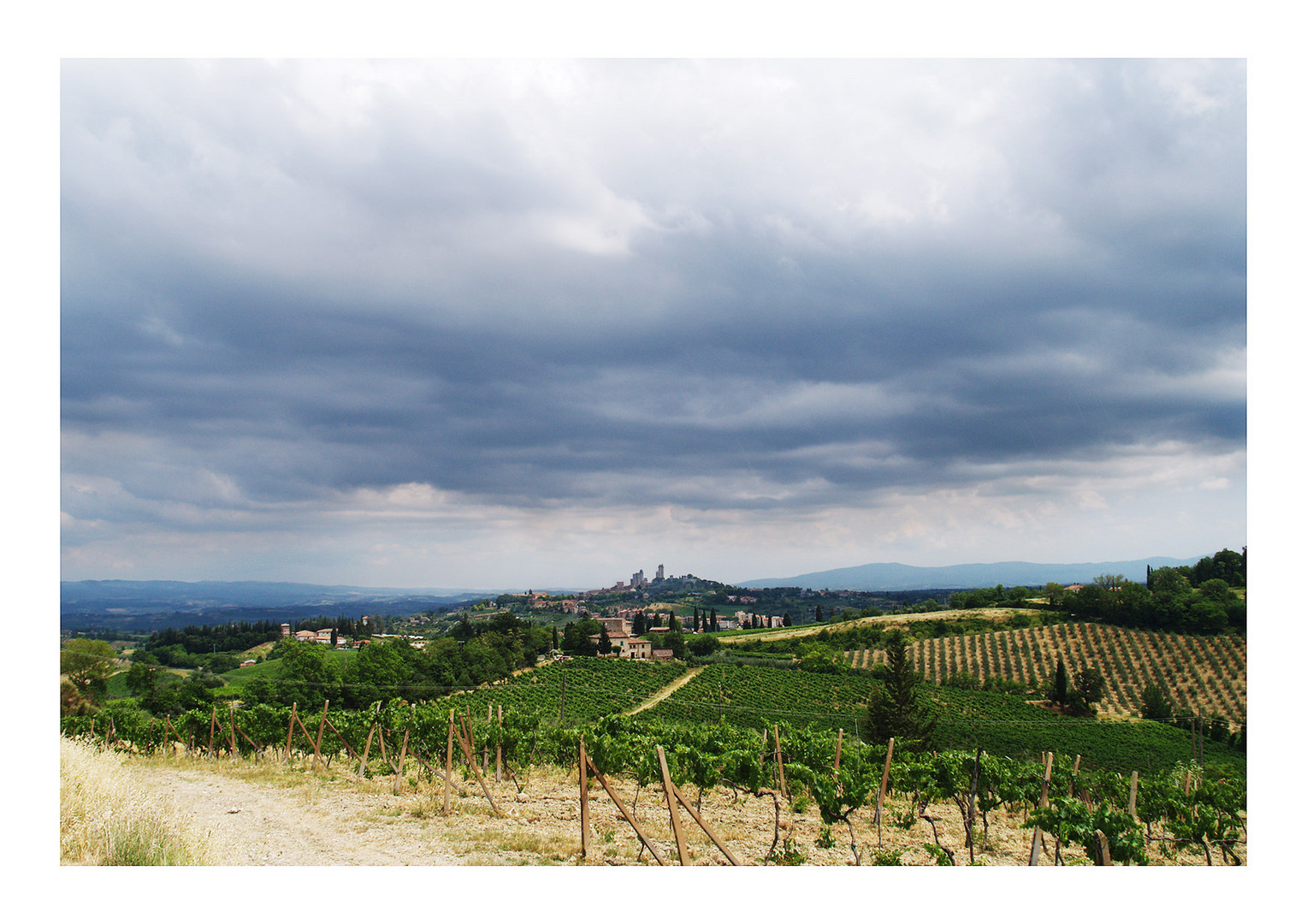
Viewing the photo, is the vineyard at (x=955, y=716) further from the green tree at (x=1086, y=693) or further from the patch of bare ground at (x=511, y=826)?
the patch of bare ground at (x=511, y=826)

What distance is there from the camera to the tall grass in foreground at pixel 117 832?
271 inches

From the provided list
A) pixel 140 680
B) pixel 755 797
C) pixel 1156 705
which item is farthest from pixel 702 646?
pixel 755 797

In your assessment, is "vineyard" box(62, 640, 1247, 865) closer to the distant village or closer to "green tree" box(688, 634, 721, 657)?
the distant village

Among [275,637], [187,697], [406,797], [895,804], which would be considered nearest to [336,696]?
[187,697]

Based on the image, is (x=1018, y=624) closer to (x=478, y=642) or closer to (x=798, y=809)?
(x=478, y=642)

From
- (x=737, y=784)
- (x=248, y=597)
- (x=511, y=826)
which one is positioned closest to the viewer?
(x=511, y=826)

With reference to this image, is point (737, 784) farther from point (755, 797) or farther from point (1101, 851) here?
point (1101, 851)

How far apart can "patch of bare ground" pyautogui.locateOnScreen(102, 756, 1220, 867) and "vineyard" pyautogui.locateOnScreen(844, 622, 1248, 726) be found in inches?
2611

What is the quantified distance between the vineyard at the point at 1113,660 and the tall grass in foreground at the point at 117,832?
7401cm

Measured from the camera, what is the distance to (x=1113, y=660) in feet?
244

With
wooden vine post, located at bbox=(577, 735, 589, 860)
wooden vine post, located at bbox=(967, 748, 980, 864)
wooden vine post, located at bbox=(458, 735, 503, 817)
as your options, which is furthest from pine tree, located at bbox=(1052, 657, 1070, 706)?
wooden vine post, located at bbox=(577, 735, 589, 860)

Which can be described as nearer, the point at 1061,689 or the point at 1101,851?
the point at 1101,851

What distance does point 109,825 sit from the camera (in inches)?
277

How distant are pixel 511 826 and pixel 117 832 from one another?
4.34 meters
